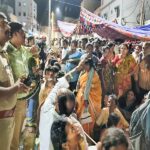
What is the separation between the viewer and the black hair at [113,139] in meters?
2.85

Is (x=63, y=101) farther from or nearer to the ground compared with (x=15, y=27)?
nearer to the ground

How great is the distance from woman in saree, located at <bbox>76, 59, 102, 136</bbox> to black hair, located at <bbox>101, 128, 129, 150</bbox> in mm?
3624

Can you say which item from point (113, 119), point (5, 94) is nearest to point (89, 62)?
point (113, 119)

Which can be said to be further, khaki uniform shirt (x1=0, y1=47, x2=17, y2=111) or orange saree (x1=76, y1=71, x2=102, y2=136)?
orange saree (x1=76, y1=71, x2=102, y2=136)

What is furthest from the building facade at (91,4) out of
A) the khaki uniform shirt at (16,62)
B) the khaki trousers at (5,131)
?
the khaki trousers at (5,131)

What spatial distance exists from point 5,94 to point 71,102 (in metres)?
0.72

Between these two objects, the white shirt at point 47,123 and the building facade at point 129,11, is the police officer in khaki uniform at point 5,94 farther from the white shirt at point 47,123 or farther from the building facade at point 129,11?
the building facade at point 129,11

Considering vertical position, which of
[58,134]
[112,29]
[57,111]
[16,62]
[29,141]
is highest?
[112,29]

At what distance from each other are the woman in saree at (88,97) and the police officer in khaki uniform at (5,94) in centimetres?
234

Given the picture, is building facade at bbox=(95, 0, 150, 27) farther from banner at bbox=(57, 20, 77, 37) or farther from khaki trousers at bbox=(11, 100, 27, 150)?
khaki trousers at bbox=(11, 100, 27, 150)

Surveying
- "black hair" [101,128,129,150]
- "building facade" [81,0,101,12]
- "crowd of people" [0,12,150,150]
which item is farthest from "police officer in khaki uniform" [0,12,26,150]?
"building facade" [81,0,101,12]

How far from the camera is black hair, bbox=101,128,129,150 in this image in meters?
2.85

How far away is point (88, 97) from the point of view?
689cm

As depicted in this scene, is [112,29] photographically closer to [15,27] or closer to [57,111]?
[15,27]
